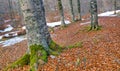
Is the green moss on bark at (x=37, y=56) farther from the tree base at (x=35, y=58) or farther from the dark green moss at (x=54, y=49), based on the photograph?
the dark green moss at (x=54, y=49)

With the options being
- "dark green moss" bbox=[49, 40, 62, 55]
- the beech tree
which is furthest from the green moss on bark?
"dark green moss" bbox=[49, 40, 62, 55]

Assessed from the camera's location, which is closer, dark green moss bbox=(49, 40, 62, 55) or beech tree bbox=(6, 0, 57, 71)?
beech tree bbox=(6, 0, 57, 71)

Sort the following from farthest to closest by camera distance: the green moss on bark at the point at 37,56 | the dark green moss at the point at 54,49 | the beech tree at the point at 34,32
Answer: the dark green moss at the point at 54,49, the beech tree at the point at 34,32, the green moss on bark at the point at 37,56

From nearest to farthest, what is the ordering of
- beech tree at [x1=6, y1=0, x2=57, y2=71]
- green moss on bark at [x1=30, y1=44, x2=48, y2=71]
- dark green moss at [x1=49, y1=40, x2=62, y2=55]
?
green moss on bark at [x1=30, y1=44, x2=48, y2=71] < beech tree at [x1=6, y1=0, x2=57, y2=71] < dark green moss at [x1=49, y1=40, x2=62, y2=55]

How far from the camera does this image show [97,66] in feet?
26.3

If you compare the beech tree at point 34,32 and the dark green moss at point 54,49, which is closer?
the beech tree at point 34,32

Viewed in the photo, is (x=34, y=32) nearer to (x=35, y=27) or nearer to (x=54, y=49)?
(x=35, y=27)

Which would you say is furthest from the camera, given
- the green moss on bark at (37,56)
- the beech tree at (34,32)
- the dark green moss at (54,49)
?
the dark green moss at (54,49)

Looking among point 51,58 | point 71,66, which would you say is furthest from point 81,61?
point 51,58

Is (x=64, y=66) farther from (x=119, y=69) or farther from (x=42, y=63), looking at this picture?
(x=119, y=69)

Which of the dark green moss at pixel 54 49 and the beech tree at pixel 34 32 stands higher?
the beech tree at pixel 34 32

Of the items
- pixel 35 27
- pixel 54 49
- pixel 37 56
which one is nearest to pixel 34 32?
pixel 35 27

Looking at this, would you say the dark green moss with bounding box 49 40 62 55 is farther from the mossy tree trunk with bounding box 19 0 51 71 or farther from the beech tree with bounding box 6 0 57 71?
the mossy tree trunk with bounding box 19 0 51 71

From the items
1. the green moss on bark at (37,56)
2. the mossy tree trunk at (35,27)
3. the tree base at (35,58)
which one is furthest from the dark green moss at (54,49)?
the green moss on bark at (37,56)
